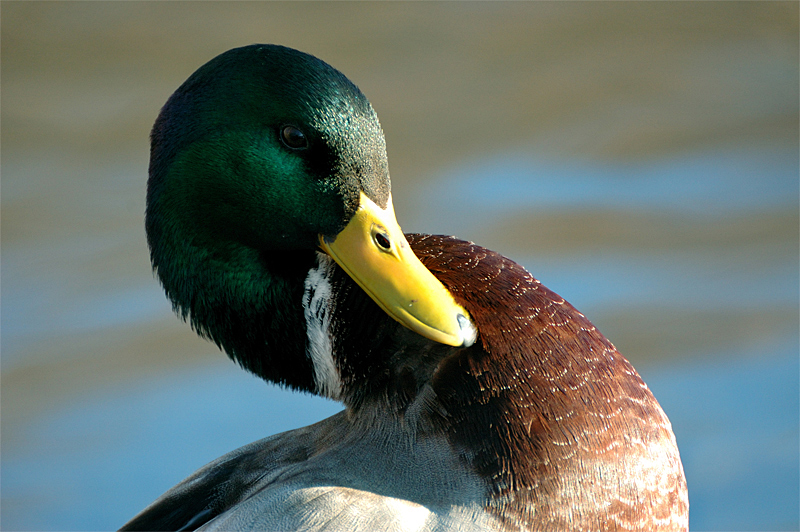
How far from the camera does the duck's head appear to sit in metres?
1.62

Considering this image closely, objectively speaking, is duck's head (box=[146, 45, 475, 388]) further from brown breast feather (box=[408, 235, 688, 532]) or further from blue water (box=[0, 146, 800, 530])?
blue water (box=[0, 146, 800, 530])

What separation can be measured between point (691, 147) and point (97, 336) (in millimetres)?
2468

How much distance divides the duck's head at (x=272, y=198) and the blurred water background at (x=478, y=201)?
51.2 inches

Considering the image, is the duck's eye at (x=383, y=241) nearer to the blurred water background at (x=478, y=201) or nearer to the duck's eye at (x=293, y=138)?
the duck's eye at (x=293, y=138)

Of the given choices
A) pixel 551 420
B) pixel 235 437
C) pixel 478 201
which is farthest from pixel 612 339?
pixel 551 420

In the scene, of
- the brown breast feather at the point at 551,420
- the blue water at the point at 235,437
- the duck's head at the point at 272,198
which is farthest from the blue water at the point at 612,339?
the duck's head at the point at 272,198

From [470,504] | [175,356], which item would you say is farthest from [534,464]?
[175,356]

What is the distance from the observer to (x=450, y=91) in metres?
4.44

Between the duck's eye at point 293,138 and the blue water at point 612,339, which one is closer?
the duck's eye at point 293,138

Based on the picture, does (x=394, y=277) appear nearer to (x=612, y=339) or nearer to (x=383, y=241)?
(x=383, y=241)

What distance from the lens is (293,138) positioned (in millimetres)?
1642

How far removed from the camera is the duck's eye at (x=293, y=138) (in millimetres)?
1635

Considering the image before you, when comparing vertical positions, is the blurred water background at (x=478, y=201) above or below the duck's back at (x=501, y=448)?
above

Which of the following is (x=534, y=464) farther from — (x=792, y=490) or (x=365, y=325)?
(x=792, y=490)
